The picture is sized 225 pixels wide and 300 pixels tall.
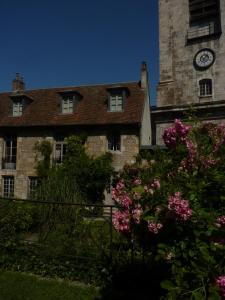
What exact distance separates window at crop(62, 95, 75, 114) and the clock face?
8.26 meters

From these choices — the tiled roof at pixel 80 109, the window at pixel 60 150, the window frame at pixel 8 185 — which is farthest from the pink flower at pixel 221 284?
the window frame at pixel 8 185

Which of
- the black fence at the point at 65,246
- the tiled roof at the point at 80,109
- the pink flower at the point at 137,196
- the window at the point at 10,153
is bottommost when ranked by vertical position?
the black fence at the point at 65,246

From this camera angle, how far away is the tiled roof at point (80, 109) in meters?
19.3

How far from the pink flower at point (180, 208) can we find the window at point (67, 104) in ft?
60.1

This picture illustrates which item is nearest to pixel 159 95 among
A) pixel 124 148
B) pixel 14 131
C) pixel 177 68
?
pixel 177 68

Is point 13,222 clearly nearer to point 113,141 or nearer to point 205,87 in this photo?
point 113,141

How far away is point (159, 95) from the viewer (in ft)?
73.6

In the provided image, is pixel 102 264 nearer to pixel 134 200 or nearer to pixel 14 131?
pixel 134 200

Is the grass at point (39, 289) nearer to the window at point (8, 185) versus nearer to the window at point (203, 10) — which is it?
the window at point (8, 185)

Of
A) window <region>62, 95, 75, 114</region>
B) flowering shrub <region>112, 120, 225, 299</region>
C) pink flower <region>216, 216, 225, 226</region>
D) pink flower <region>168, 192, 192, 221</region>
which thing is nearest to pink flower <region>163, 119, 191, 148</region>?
flowering shrub <region>112, 120, 225, 299</region>

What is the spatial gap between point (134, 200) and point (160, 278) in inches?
103

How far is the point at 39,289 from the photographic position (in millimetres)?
5902

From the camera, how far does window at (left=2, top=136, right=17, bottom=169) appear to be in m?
21.4

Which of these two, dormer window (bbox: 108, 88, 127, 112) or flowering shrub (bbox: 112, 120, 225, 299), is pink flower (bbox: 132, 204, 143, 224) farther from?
dormer window (bbox: 108, 88, 127, 112)
